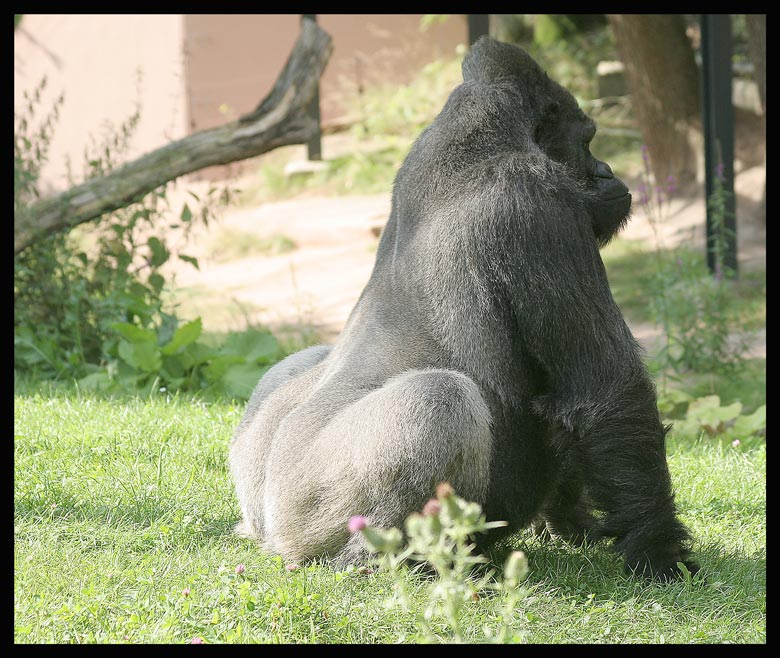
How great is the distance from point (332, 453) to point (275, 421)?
0.51m

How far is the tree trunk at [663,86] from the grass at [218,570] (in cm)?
682

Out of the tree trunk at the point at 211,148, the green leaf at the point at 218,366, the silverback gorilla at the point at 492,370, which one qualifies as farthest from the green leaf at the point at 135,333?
the silverback gorilla at the point at 492,370

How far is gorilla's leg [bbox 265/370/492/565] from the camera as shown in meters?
2.88

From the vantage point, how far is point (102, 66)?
43.2 ft

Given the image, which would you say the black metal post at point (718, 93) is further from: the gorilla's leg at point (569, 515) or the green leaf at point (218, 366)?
the gorilla's leg at point (569, 515)

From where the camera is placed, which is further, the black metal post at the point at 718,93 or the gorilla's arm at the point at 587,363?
the black metal post at the point at 718,93

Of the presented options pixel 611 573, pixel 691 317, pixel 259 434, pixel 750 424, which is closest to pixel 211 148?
pixel 691 317

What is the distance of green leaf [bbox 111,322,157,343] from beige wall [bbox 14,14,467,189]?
7.29 m

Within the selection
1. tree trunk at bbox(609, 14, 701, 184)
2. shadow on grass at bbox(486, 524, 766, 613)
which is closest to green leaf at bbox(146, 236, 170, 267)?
shadow on grass at bbox(486, 524, 766, 613)

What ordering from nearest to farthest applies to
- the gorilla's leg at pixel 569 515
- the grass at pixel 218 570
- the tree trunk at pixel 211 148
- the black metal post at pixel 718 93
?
the grass at pixel 218 570 < the gorilla's leg at pixel 569 515 < the tree trunk at pixel 211 148 < the black metal post at pixel 718 93

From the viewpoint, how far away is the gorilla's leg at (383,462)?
9.46 feet

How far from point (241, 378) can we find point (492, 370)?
114 inches
